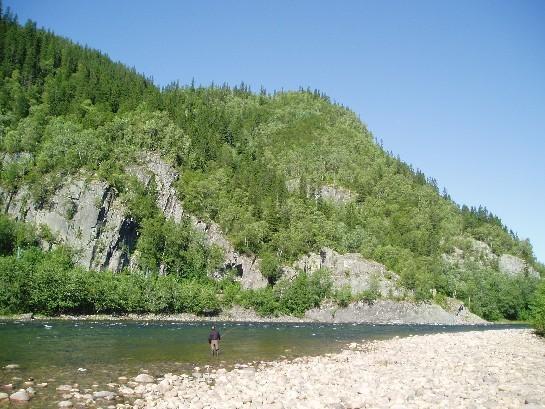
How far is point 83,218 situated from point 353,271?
84874mm

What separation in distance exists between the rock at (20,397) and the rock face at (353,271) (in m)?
125

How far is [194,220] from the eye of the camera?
480ft

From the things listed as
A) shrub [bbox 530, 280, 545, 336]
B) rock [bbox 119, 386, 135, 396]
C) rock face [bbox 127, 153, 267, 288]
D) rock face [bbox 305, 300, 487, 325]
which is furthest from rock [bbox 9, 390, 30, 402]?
rock face [bbox 127, 153, 267, 288]

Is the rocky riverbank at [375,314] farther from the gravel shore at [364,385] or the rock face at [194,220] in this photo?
the gravel shore at [364,385]

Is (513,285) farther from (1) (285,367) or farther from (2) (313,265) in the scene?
(1) (285,367)

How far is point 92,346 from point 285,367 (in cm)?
1967

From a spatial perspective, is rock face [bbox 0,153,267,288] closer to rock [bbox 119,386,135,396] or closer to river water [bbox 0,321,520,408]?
river water [bbox 0,321,520,408]

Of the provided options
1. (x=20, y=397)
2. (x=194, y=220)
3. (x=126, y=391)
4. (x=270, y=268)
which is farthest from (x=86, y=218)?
(x=20, y=397)

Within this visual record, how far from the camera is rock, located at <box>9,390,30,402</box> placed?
18.5 meters

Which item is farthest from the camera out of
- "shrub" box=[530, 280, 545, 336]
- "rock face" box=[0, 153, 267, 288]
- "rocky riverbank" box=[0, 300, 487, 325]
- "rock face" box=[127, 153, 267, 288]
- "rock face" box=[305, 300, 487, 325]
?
"rock face" box=[127, 153, 267, 288]

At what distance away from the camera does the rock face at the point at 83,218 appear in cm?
11319

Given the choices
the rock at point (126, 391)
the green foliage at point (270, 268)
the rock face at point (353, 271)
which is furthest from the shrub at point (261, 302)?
the rock at point (126, 391)

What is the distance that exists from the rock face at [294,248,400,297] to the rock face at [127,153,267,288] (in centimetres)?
1314

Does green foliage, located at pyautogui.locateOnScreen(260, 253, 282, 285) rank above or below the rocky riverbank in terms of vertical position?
above
